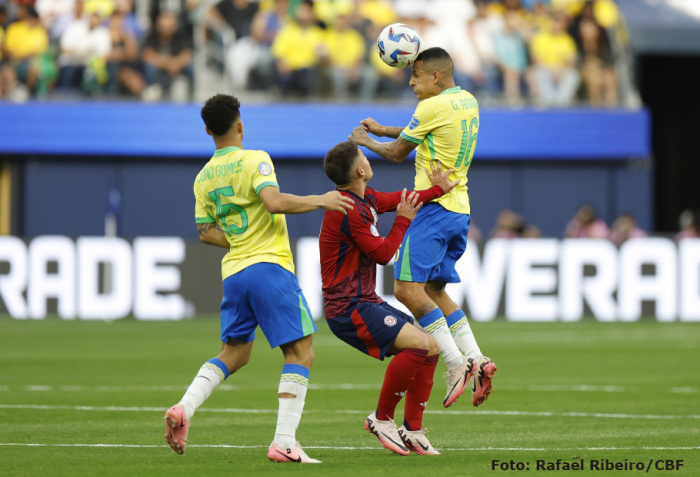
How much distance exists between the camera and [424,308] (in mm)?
8766

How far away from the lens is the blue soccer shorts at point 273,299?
7695mm

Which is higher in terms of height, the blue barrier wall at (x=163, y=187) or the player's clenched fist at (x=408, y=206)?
the blue barrier wall at (x=163, y=187)

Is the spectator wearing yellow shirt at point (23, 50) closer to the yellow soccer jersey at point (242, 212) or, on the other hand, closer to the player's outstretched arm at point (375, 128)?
the player's outstretched arm at point (375, 128)

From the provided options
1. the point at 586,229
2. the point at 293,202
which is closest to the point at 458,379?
the point at 293,202

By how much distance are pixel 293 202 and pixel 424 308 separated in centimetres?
172

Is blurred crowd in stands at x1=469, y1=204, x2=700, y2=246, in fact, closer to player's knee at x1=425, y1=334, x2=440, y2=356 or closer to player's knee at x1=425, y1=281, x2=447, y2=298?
player's knee at x1=425, y1=281, x2=447, y2=298

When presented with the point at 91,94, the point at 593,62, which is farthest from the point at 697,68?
the point at 91,94

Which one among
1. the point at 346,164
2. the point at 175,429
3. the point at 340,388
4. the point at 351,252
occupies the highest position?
the point at 346,164

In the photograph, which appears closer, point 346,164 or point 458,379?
point 346,164

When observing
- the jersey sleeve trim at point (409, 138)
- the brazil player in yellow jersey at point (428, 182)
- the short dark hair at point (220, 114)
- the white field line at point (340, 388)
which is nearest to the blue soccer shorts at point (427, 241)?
the brazil player in yellow jersey at point (428, 182)

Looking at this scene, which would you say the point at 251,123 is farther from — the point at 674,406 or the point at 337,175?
the point at 337,175

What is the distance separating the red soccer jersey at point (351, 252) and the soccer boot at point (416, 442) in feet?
3.03

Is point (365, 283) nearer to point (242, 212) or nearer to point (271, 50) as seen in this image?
point (242, 212)

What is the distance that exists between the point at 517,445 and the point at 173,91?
17.9 meters
